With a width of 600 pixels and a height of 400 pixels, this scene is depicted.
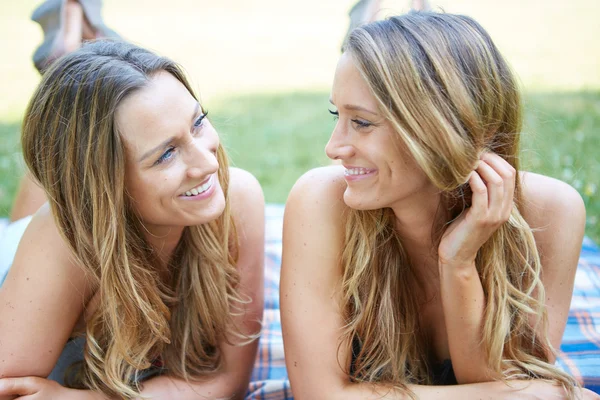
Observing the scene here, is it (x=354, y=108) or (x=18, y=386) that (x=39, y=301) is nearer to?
(x=18, y=386)

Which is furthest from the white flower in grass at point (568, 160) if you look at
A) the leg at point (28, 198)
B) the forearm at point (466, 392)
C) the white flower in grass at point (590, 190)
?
the leg at point (28, 198)

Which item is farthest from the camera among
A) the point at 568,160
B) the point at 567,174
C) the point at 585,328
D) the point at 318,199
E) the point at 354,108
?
the point at 568,160

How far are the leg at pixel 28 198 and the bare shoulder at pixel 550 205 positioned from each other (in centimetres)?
276

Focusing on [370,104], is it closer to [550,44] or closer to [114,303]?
[114,303]

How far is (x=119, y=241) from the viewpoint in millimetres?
2764

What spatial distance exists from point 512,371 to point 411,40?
4.74ft

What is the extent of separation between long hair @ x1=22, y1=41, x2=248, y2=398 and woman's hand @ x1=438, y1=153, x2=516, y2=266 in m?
1.06

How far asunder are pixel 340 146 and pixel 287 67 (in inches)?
334

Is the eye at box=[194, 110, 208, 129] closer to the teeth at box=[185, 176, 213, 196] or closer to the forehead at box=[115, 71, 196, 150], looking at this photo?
the forehead at box=[115, 71, 196, 150]

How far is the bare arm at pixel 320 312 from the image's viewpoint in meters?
2.73

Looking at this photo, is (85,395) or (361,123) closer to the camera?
(361,123)

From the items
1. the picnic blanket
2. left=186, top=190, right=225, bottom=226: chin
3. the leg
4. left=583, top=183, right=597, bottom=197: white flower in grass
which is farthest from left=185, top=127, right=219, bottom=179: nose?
left=583, top=183, right=597, bottom=197: white flower in grass

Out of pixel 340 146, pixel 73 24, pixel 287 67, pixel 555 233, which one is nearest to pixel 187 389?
pixel 340 146

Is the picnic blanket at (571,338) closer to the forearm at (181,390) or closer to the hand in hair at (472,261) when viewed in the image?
the forearm at (181,390)
